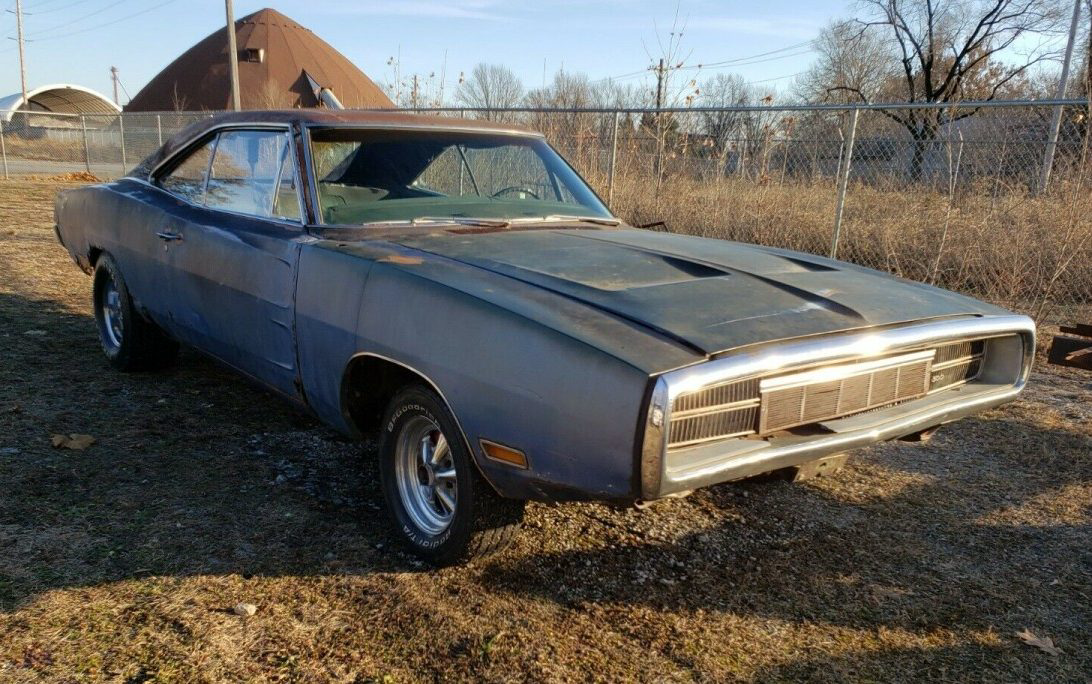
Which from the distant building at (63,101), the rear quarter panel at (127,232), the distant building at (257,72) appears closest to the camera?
the rear quarter panel at (127,232)

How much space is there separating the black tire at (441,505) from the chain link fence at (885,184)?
5250 mm

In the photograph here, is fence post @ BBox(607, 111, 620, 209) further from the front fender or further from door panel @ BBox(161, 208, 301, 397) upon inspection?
the front fender

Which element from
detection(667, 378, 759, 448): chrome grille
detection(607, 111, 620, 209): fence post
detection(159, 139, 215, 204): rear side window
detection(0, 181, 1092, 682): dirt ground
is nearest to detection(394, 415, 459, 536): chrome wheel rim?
detection(0, 181, 1092, 682): dirt ground

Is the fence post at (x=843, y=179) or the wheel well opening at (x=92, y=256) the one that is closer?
the wheel well opening at (x=92, y=256)

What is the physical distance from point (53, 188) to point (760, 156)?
17.1 m

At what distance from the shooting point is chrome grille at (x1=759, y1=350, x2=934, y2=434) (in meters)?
2.32

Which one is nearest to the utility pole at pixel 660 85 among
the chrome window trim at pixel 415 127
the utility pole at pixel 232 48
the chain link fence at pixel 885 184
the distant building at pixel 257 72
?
the chain link fence at pixel 885 184

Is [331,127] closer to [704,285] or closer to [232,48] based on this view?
[704,285]

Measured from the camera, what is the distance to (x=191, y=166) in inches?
169

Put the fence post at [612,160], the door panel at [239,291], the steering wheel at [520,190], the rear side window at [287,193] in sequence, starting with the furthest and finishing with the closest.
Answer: the fence post at [612,160] < the steering wheel at [520,190] < the rear side window at [287,193] < the door panel at [239,291]

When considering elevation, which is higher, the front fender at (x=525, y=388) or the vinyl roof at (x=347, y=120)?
the vinyl roof at (x=347, y=120)

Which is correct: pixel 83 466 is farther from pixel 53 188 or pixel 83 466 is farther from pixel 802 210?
pixel 53 188

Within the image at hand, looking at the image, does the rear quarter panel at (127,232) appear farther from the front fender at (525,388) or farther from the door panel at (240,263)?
the front fender at (525,388)

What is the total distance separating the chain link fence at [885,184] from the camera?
269 inches
